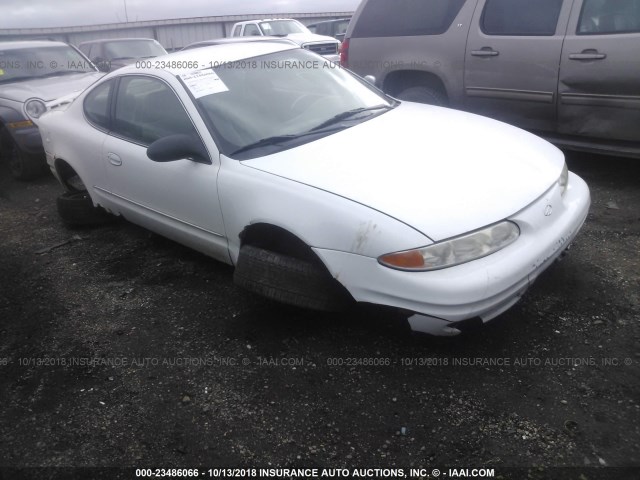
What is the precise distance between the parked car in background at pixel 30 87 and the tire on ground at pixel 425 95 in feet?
12.5

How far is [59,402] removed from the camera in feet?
8.74

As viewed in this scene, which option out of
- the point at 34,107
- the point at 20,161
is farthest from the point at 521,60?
the point at 20,161

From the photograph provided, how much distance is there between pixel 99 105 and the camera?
4098 millimetres

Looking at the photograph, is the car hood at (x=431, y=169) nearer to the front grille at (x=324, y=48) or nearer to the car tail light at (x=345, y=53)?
the car tail light at (x=345, y=53)

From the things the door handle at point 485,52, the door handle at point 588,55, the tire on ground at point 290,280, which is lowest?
the tire on ground at point 290,280

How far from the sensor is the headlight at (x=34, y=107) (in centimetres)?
603

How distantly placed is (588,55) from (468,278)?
9.97ft

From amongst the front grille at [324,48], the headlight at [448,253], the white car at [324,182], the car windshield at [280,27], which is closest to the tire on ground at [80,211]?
the white car at [324,182]

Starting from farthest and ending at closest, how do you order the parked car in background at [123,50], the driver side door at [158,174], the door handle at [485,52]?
the parked car in background at [123,50]
the door handle at [485,52]
the driver side door at [158,174]

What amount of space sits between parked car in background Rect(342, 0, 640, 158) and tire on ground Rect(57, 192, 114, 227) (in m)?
3.20

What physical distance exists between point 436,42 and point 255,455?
4445 millimetres

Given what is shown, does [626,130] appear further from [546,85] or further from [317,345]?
[317,345]

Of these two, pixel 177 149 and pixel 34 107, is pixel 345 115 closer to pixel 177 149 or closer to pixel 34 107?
pixel 177 149

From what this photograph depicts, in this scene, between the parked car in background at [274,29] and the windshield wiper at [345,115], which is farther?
the parked car in background at [274,29]
